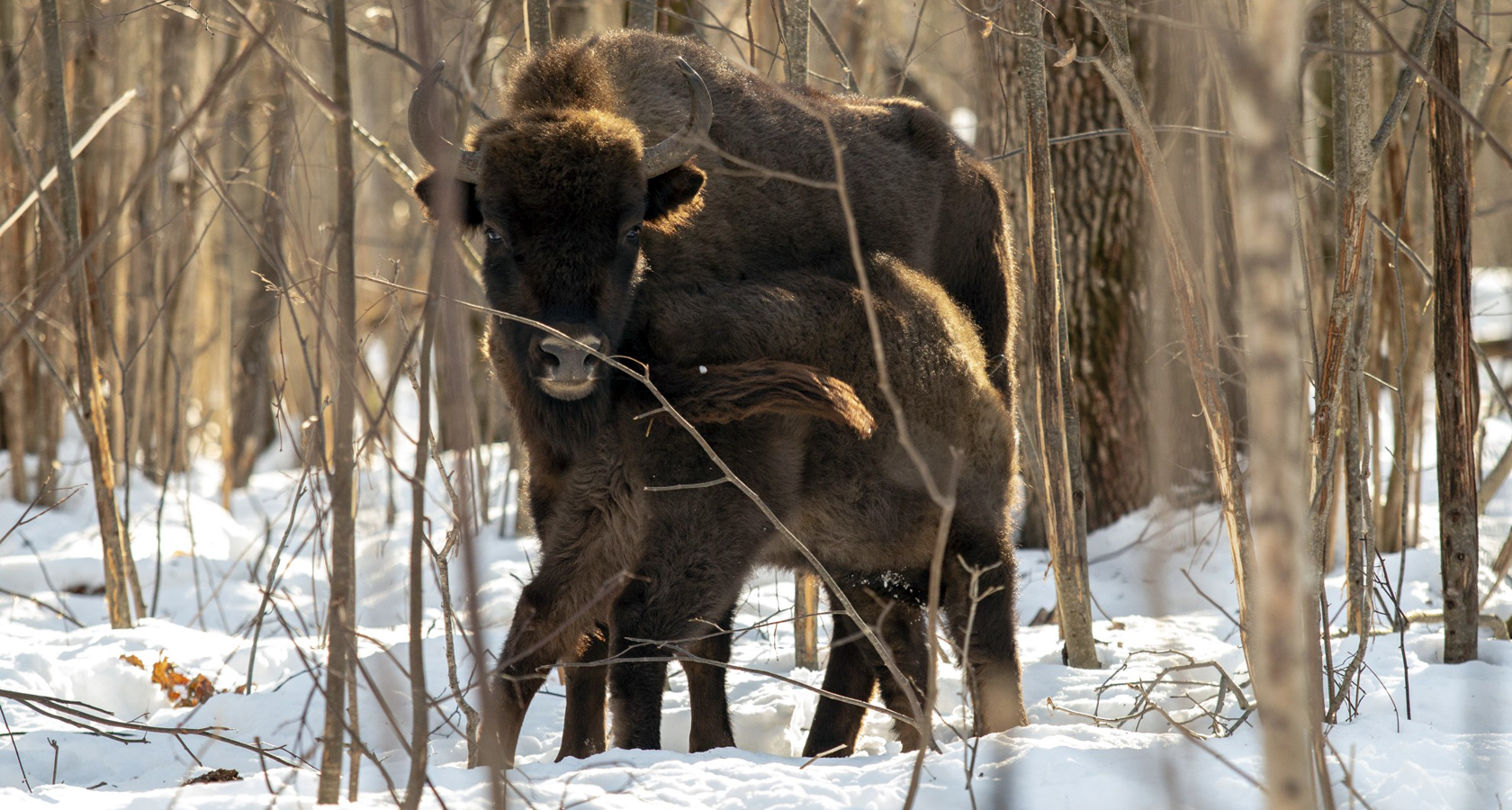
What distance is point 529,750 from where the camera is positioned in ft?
15.1

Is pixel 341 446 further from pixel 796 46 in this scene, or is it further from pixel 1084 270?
pixel 1084 270

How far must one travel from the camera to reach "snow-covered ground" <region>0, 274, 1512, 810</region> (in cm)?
301

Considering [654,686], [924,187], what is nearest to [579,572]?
[654,686]

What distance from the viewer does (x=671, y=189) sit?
437 centimetres

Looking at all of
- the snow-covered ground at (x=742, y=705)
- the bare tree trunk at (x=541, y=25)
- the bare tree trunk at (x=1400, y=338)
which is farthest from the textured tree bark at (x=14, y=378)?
the bare tree trunk at (x=1400, y=338)

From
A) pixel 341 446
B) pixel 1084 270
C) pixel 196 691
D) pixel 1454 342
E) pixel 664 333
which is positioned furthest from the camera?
pixel 1084 270

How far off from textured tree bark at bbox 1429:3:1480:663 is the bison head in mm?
2627

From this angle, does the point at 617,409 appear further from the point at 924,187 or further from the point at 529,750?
the point at 924,187

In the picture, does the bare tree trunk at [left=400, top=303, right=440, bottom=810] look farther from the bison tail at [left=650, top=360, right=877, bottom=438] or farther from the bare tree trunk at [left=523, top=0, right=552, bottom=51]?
the bare tree trunk at [left=523, top=0, right=552, bottom=51]

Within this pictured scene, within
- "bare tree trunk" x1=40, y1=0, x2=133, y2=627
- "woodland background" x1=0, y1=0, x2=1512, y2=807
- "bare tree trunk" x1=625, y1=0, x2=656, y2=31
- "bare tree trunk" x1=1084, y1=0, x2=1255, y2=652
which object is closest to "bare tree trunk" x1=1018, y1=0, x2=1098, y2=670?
"woodland background" x1=0, y1=0, x2=1512, y2=807

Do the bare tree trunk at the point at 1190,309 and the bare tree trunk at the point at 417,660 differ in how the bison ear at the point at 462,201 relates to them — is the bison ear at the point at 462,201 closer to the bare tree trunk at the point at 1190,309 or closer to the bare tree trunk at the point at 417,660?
the bare tree trunk at the point at 417,660

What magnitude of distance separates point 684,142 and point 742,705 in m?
2.37

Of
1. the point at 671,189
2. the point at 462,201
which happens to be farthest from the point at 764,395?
the point at 462,201

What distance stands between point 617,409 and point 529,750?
1375mm
